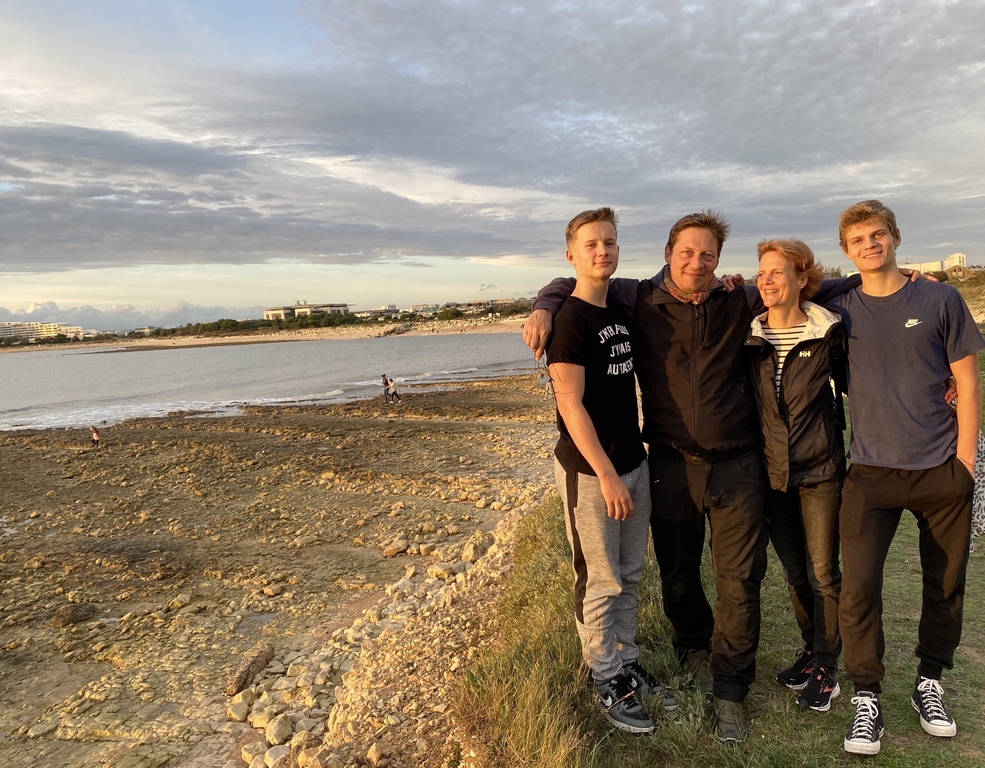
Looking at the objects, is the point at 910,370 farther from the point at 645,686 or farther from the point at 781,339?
the point at 645,686

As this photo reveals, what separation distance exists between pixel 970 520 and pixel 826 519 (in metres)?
0.60

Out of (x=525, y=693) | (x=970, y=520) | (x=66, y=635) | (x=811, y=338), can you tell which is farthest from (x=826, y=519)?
(x=66, y=635)

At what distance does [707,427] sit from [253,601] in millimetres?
5751

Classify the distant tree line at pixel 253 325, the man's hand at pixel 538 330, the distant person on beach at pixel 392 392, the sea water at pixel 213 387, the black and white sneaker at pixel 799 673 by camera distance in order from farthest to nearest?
the distant tree line at pixel 253 325, the sea water at pixel 213 387, the distant person on beach at pixel 392 392, the black and white sneaker at pixel 799 673, the man's hand at pixel 538 330

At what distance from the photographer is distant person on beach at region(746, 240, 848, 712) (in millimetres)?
3037

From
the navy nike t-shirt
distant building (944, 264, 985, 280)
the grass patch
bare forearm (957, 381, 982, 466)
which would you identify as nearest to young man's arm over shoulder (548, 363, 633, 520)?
the grass patch

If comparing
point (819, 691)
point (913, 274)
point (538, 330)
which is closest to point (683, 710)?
point (819, 691)

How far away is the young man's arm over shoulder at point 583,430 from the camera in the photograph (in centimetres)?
287

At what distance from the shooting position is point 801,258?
307 centimetres

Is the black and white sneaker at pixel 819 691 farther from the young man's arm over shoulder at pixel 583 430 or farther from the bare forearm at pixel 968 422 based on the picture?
the young man's arm over shoulder at pixel 583 430

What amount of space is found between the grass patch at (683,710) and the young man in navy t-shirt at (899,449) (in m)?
0.15

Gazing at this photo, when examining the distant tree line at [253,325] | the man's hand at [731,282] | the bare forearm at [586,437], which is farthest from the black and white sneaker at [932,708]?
the distant tree line at [253,325]

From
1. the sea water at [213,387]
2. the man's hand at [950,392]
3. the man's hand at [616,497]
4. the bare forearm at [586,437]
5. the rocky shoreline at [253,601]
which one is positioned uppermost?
the man's hand at [950,392]

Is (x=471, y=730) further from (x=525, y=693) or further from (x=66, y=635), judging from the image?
(x=66, y=635)
